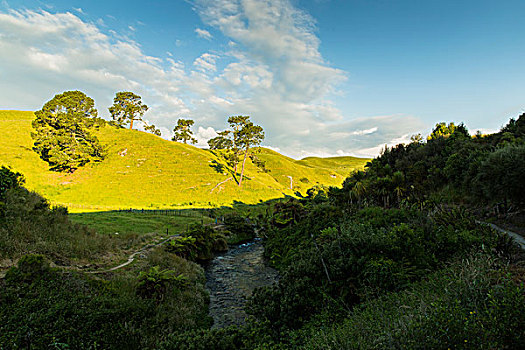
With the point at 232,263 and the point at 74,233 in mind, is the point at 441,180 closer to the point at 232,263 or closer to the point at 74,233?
the point at 232,263

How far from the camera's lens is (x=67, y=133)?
182ft

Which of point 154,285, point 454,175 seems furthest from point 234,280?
point 454,175

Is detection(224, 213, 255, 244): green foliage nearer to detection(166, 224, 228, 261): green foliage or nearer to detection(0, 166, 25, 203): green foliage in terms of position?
detection(166, 224, 228, 261): green foliage

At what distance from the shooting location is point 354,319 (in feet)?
25.1

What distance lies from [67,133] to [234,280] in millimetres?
62353

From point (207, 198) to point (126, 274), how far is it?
39307mm

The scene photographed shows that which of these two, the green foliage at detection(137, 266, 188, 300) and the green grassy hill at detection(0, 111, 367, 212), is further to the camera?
the green grassy hill at detection(0, 111, 367, 212)

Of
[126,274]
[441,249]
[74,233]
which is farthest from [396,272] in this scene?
[74,233]

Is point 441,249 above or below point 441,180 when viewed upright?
below

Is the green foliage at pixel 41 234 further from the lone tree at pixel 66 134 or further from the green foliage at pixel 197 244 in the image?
the lone tree at pixel 66 134

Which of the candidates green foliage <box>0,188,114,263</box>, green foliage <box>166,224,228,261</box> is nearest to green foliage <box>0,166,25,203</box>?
green foliage <box>0,188,114,263</box>

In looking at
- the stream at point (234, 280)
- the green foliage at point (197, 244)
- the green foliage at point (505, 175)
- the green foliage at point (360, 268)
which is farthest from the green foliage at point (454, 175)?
the green foliage at point (197, 244)

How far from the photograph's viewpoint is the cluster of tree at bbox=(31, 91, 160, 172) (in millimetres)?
52062

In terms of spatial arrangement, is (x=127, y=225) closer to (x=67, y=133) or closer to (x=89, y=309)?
(x=89, y=309)
